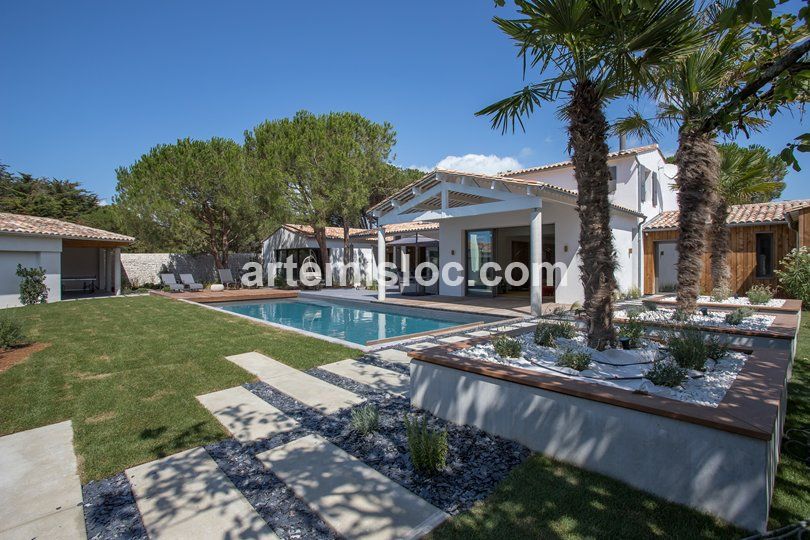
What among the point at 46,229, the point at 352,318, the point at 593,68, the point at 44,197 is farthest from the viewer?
the point at 44,197

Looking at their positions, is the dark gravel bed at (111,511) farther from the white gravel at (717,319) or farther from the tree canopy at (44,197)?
the tree canopy at (44,197)

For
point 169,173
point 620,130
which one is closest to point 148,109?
point 169,173

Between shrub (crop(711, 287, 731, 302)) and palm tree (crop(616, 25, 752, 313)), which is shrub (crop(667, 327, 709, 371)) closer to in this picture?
palm tree (crop(616, 25, 752, 313))

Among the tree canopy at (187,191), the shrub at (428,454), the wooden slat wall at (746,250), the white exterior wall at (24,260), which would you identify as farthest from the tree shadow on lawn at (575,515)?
the white exterior wall at (24,260)

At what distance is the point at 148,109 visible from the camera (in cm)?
1953

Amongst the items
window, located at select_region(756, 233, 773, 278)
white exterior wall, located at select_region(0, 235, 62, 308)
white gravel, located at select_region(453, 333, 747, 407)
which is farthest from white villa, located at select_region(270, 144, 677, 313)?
white exterior wall, located at select_region(0, 235, 62, 308)

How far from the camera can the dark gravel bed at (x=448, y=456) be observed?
3.35 m

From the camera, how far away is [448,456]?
391cm

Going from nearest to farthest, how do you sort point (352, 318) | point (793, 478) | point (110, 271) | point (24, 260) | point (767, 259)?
point (793, 478), point (352, 318), point (767, 259), point (24, 260), point (110, 271)

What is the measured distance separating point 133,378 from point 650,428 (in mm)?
7307

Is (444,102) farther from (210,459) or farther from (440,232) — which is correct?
(210,459)

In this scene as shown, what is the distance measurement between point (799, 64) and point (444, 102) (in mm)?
15782

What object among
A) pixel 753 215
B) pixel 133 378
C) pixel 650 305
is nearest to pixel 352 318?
pixel 133 378

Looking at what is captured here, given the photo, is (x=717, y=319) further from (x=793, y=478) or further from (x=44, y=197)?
(x=44, y=197)
